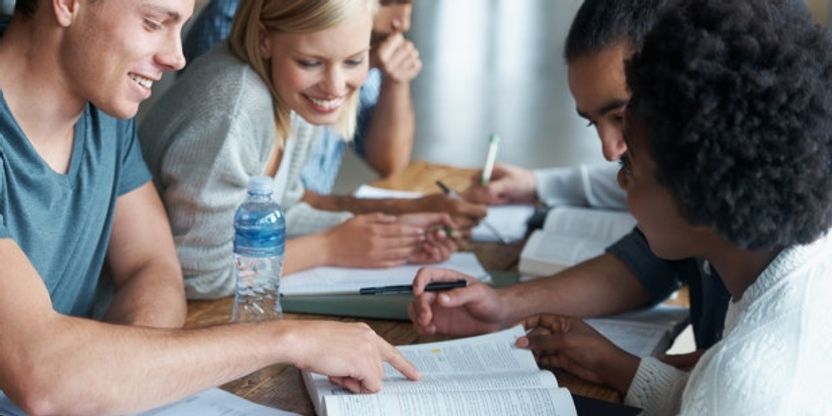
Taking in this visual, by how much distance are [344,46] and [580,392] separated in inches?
31.0

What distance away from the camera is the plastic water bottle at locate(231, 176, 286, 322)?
1.74 m

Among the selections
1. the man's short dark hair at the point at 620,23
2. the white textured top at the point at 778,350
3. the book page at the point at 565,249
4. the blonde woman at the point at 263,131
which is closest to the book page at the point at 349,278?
the blonde woman at the point at 263,131

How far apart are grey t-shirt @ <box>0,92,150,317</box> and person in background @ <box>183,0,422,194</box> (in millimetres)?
724

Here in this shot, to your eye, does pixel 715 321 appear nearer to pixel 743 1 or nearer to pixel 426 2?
pixel 743 1

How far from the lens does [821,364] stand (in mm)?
1159

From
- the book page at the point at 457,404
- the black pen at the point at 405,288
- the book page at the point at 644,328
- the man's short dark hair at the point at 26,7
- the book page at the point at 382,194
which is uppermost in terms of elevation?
the man's short dark hair at the point at 26,7

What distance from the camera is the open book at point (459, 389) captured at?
51.7 inches

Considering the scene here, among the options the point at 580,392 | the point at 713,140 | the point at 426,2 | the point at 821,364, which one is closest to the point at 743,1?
the point at 713,140

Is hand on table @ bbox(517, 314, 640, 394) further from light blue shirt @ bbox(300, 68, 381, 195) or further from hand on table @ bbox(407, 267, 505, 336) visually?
light blue shirt @ bbox(300, 68, 381, 195)

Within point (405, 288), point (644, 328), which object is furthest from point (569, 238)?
point (405, 288)

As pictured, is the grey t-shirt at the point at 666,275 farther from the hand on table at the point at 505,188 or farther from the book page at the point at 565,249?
the hand on table at the point at 505,188

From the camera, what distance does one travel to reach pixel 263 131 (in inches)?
74.9

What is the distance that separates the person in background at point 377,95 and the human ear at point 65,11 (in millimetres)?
932

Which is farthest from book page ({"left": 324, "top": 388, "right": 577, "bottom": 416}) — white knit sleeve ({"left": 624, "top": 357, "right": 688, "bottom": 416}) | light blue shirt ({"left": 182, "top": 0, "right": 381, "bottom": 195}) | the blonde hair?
light blue shirt ({"left": 182, "top": 0, "right": 381, "bottom": 195})
